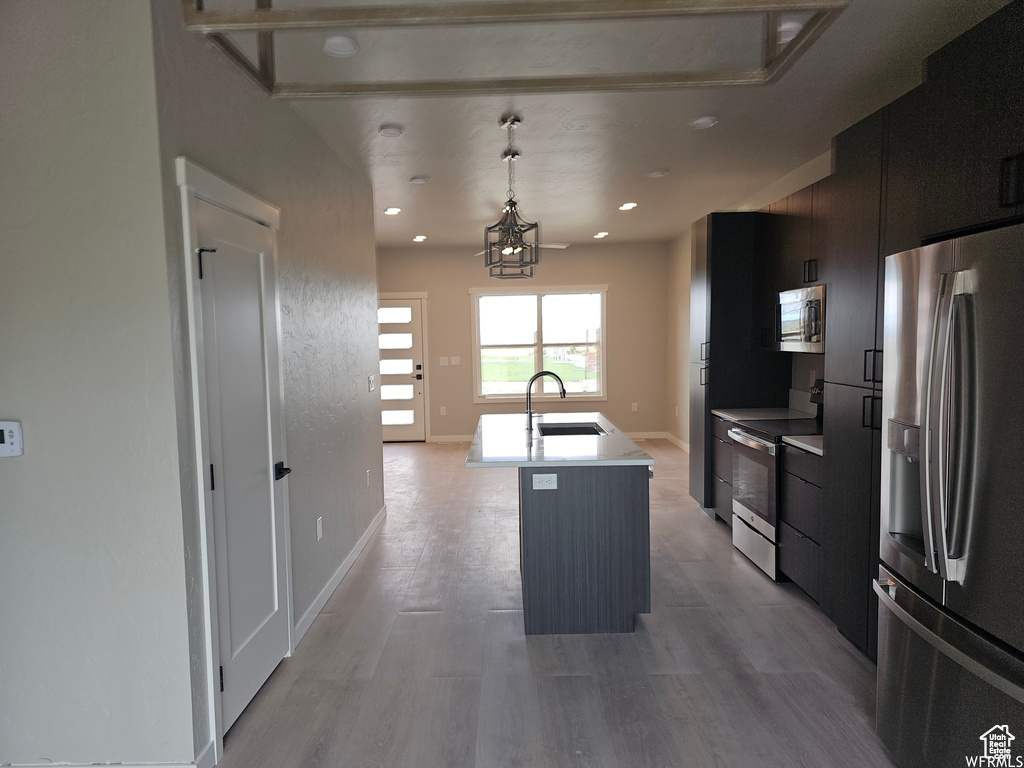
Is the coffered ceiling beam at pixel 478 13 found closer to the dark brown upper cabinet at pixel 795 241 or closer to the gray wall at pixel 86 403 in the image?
the gray wall at pixel 86 403

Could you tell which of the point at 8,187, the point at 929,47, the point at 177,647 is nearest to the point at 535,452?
the point at 177,647

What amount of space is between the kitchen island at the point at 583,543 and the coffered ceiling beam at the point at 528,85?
1.62 m

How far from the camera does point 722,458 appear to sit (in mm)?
4426

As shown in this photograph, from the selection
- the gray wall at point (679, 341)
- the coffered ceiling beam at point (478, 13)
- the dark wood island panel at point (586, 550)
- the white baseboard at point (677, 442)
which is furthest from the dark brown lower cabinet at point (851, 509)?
the white baseboard at point (677, 442)

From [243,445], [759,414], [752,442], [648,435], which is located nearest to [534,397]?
[648,435]

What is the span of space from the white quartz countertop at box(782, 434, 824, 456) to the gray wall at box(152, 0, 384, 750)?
2.58 meters

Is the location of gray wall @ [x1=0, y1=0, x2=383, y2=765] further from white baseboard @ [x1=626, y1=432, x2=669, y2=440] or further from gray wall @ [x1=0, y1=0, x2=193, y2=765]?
white baseboard @ [x1=626, y1=432, x2=669, y2=440]

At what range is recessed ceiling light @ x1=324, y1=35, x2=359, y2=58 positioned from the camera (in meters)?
2.28

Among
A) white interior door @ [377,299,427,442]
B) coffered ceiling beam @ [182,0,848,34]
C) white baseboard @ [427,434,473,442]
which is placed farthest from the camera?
white baseboard @ [427,434,473,442]

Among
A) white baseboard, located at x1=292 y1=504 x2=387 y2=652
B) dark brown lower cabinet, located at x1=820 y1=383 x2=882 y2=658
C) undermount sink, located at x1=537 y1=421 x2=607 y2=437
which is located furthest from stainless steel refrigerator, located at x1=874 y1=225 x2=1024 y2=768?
white baseboard, located at x1=292 y1=504 x2=387 y2=652

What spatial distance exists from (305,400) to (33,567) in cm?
134

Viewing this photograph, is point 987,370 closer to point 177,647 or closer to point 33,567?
point 177,647

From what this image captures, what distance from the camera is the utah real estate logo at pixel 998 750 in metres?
1.49

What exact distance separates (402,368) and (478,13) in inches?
279
